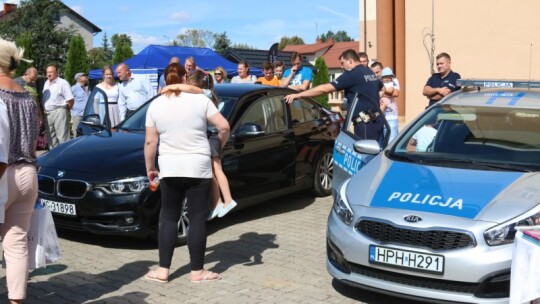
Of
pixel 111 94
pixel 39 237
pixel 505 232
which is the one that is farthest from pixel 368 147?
pixel 111 94

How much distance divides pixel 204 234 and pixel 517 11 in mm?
16818

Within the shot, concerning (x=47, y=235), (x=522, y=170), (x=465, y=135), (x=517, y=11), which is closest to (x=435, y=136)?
(x=465, y=135)

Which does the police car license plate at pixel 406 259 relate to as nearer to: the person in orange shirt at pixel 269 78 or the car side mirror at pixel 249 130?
the car side mirror at pixel 249 130

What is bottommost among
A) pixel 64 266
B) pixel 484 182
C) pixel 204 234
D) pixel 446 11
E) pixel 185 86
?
pixel 64 266

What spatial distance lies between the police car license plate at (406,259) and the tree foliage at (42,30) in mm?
39319

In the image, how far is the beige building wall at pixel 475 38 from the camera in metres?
19.5

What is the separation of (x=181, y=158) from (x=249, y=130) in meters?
2.20

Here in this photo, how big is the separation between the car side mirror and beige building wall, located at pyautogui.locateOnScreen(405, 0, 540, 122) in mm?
13665

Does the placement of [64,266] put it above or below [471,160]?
below

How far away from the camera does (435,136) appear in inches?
235

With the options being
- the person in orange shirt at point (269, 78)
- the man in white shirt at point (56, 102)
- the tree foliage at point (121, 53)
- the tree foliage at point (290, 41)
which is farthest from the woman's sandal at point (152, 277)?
the tree foliage at point (290, 41)

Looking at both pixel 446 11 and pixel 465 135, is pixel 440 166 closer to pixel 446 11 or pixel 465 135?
pixel 465 135

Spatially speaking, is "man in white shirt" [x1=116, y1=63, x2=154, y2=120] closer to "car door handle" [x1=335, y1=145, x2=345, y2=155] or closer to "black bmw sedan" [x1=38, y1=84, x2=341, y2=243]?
"black bmw sedan" [x1=38, y1=84, x2=341, y2=243]

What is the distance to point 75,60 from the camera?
27.5m
